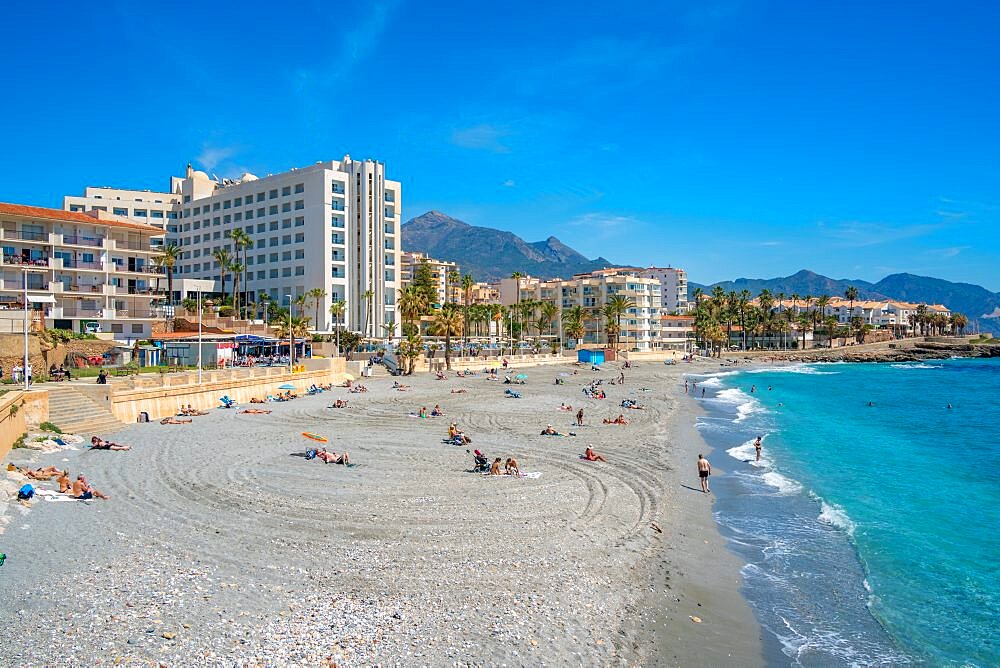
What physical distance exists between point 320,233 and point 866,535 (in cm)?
6900

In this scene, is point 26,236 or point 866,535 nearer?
point 866,535

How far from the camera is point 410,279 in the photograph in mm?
A: 135125

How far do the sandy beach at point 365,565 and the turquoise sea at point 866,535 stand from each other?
3.76 feet

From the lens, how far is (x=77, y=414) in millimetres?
25312

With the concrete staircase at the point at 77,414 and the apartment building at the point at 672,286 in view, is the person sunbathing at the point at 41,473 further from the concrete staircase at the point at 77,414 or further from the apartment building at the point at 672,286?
the apartment building at the point at 672,286

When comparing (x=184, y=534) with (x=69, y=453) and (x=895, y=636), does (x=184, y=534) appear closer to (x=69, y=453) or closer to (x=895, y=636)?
(x=69, y=453)

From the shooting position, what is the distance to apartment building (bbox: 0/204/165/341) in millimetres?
46531

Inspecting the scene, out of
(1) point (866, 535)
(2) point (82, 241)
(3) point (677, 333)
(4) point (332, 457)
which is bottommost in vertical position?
(1) point (866, 535)

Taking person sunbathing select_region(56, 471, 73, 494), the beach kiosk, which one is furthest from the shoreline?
the beach kiosk

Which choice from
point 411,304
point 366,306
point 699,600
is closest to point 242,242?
point 366,306

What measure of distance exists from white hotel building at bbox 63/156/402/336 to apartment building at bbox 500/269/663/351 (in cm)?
5080

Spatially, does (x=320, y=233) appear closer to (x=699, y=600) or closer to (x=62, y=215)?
(x=62, y=215)

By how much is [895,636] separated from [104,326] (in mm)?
54961

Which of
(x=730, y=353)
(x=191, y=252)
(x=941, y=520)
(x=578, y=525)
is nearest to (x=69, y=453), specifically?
(x=578, y=525)
